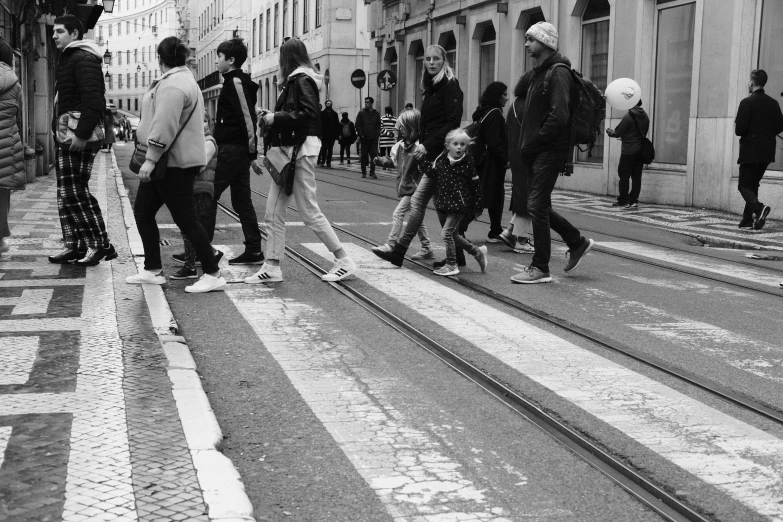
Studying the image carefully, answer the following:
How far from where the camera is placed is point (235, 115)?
8812mm

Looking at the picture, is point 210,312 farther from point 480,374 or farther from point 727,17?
point 727,17

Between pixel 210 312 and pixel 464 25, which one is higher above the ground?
pixel 464 25

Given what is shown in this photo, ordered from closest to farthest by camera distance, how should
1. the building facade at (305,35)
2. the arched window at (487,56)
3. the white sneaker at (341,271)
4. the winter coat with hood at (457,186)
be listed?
the white sneaker at (341,271)
the winter coat with hood at (457,186)
the arched window at (487,56)
the building facade at (305,35)

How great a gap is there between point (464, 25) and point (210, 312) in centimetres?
2239

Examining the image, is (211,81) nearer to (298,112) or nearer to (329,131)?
(329,131)

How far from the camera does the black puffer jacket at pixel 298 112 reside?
8.13 meters

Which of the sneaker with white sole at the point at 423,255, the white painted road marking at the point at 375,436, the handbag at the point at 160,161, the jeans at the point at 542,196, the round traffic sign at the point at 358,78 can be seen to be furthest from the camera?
the round traffic sign at the point at 358,78

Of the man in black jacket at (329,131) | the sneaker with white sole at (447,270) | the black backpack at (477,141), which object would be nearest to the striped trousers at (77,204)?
the sneaker with white sole at (447,270)

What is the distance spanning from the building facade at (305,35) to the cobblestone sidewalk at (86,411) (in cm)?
2441

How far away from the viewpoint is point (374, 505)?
12.0 feet

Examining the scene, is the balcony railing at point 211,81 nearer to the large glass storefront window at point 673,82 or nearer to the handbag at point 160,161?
the large glass storefront window at point 673,82

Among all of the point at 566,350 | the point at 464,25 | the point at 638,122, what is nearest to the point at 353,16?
the point at 464,25

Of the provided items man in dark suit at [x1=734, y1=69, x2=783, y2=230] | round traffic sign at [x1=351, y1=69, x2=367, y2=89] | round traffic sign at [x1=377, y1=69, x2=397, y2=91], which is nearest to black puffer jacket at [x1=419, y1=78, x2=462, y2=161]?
man in dark suit at [x1=734, y1=69, x2=783, y2=230]

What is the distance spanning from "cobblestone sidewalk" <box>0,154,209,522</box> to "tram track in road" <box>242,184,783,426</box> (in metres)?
2.43
